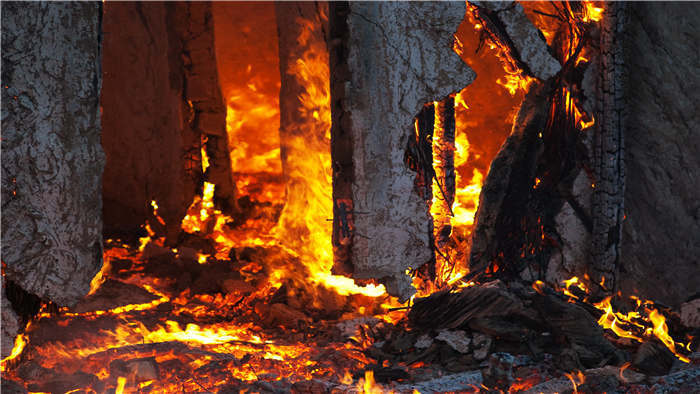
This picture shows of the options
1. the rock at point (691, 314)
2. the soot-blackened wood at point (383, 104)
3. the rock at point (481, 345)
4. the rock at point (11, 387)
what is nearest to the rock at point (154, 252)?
the soot-blackened wood at point (383, 104)

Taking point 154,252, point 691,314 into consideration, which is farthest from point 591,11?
point 154,252

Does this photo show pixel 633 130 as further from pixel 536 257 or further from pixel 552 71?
pixel 536 257

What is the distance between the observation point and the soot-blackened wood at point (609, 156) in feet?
14.8

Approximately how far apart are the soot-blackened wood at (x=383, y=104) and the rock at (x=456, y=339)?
1.35 ft

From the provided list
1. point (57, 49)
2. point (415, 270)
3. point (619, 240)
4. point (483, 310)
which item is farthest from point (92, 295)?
point (619, 240)

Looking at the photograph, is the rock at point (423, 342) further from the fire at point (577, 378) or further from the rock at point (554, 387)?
the fire at point (577, 378)

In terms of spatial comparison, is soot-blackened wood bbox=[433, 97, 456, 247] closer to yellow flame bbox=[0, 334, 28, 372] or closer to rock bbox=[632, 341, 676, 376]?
rock bbox=[632, 341, 676, 376]

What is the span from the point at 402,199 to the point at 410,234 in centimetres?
22

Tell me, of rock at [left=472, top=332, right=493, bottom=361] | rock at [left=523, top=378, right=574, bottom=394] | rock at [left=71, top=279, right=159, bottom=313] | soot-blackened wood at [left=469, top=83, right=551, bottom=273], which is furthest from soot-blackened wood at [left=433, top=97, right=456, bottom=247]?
rock at [left=71, top=279, right=159, bottom=313]

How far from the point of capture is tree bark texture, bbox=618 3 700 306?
4.50 meters

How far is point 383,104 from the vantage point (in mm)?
3654

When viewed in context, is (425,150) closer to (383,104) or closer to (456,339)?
(383,104)

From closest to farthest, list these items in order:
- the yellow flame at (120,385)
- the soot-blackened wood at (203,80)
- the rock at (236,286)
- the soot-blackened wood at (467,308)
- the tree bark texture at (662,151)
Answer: the yellow flame at (120,385) < the soot-blackened wood at (467,308) < the tree bark texture at (662,151) < the rock at (236,286) < the soot-blackened wood at (203,80)

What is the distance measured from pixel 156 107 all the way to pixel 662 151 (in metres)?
4.15
